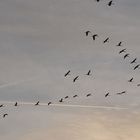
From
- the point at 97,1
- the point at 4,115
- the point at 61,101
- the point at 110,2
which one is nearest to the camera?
the point at 97,1

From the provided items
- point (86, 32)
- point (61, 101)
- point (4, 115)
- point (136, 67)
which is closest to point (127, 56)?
point (136, 67)

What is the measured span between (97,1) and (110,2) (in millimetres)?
6830

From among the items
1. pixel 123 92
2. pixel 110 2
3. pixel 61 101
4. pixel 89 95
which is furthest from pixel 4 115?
pixel 110 2

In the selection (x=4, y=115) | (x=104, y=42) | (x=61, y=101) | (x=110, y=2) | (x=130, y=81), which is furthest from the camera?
(x=4, y=115)

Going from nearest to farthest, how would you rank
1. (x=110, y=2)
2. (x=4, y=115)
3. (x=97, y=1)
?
1. (x=97, y=1)
2. (x=110, y=2)
3. (x=4, y=115)

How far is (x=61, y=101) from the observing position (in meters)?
101

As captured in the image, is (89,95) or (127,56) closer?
(127,56)

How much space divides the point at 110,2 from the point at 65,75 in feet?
50.1

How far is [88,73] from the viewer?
91312 mm

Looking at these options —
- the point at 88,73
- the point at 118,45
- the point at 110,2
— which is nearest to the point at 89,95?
the point at 88,73

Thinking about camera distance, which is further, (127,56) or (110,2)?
(127,56)

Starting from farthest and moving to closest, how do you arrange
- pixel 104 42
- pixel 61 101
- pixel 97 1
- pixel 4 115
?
pixel 4 115
pixel 61 101
pixel 104 42
pixel 97 1

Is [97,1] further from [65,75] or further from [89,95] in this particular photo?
[89,95]

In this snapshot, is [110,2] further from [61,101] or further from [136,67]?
[61,101]
